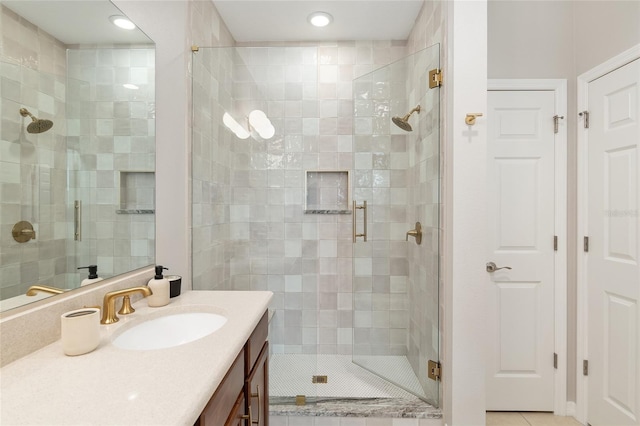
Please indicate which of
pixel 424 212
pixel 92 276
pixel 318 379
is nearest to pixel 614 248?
pixel 424 212

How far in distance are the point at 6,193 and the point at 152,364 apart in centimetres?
60

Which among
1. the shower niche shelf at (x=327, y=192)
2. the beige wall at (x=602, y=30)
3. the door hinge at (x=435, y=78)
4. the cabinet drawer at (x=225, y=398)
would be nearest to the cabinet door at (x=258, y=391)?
the cabinet drawer at (x=225, y=398)

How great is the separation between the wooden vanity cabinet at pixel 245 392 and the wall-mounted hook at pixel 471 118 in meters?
1.41

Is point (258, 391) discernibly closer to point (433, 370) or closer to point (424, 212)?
point (433, 370)

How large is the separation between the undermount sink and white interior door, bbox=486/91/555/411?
72.2 inches

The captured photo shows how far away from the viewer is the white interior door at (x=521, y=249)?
2.09 m

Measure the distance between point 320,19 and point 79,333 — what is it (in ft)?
7.78

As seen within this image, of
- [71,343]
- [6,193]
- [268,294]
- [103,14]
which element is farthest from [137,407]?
[103,14]

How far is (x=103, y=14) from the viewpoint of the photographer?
4.00 ft

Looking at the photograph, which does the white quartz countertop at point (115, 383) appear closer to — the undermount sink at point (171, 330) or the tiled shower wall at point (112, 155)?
the undermount sink at point (171, 330)

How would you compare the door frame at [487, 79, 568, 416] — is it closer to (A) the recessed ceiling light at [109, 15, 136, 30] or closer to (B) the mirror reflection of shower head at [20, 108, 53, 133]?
(A) the recessed ceiling light at [109, 15, 136, 30]

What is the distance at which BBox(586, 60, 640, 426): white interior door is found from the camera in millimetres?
1730

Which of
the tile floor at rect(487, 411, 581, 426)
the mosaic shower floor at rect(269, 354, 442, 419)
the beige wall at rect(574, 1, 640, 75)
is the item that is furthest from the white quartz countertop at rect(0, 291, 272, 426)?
the beige wall at rect(574, 1, 640, 75)

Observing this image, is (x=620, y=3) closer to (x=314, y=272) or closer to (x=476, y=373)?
(x=476, y=373)
